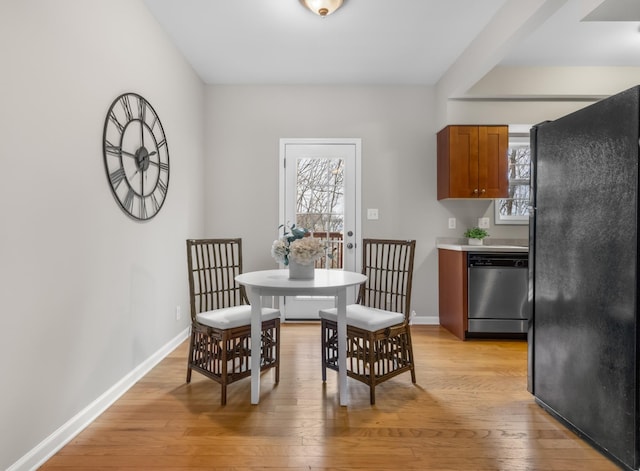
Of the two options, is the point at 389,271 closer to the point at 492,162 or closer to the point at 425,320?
the point at 425,320

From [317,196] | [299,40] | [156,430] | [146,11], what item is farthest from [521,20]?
[156,430]

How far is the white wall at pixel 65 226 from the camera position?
1.48m

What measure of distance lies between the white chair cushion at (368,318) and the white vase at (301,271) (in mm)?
288

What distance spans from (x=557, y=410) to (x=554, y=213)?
1088 millimetres

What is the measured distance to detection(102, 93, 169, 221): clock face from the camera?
2188 mm

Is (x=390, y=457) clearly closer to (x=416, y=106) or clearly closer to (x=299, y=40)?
(x=299, y=40)

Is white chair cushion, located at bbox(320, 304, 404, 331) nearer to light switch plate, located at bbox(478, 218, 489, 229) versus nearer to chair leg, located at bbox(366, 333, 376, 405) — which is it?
chair leg, located at bbox(366, 333, 376, 405)

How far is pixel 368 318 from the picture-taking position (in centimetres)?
227

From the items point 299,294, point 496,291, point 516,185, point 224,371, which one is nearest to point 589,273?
point 299,294

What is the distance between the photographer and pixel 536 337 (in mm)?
2158

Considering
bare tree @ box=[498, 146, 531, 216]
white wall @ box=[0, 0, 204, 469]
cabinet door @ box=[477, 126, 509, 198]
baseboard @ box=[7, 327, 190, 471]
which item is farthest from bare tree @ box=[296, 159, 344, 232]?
baseboard @ box=[7, 327, 190, 471]

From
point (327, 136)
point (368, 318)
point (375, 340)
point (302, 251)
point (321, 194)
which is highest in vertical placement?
point (327, 136)

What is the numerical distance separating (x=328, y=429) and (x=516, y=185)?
11.0ft

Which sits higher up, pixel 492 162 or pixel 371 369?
pixel 492 162
